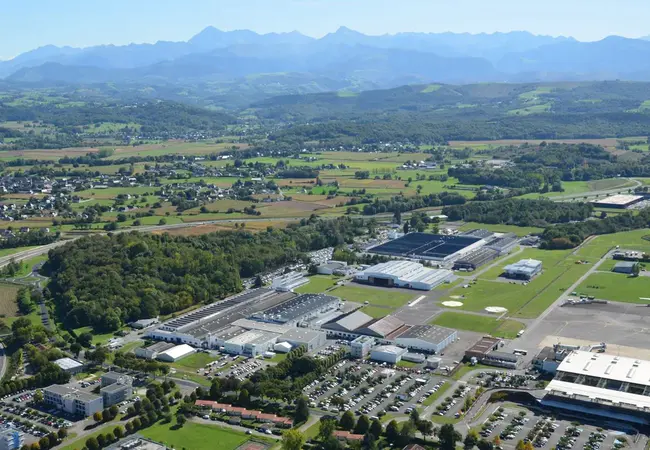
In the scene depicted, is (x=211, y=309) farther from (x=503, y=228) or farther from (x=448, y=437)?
(x=503, y=228)

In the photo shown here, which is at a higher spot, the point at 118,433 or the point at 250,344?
the point at 118,433

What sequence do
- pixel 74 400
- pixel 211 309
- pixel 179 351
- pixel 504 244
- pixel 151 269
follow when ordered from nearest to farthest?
pixel 74 400 → pixel 179 351 → pixel 211 309 → pixel 151 269 → pixel 504 244

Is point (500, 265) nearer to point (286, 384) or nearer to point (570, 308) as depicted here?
point (570, 308)

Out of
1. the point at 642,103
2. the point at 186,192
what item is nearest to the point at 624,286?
the point at 186,192

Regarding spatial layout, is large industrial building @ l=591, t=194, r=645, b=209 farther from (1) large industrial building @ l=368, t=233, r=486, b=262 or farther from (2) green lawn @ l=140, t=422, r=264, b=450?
(2) green lawn @ l=140, t=422, r=264, b=450

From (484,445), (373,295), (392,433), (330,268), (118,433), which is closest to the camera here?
(484,445)

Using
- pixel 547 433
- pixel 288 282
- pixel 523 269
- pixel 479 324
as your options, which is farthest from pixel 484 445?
pixel 523 269

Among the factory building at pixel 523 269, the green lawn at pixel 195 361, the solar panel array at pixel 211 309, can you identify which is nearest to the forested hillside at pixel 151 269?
the solar panel array at pixel 211 309
